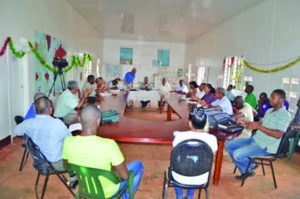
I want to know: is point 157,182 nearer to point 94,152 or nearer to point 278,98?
point 94,152

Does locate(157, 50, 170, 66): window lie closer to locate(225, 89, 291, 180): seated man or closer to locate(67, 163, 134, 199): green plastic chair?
locate(225, 89, 291, 180): seated man

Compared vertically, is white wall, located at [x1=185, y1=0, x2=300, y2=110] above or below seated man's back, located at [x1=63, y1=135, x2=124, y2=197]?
above

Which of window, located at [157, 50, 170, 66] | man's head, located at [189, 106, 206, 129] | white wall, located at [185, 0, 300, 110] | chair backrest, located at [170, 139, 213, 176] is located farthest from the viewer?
window, located at [157, 50, 170, 66]

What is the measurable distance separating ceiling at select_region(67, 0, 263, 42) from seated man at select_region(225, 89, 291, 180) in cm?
366

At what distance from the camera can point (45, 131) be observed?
210cm

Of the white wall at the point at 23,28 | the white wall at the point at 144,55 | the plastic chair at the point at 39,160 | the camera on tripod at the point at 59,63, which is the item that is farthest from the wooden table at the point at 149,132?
the white wall at the point at 144,55

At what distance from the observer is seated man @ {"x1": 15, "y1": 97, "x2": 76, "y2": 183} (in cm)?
211

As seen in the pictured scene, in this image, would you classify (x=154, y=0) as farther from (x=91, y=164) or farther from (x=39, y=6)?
(x=91, y=164)

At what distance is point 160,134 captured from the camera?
2516mm

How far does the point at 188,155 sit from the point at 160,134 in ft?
2.11

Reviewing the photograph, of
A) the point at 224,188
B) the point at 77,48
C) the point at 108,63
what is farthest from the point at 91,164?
the point at 108,63

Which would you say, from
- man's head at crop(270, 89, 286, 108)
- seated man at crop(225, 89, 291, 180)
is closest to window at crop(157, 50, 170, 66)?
seated man at crop(225, 89, 291, 180)

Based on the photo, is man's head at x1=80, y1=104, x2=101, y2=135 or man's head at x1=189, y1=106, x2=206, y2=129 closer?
man's head at x1=80, y1=104, x2=101, y2=135

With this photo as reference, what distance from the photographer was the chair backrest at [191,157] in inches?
74.4
